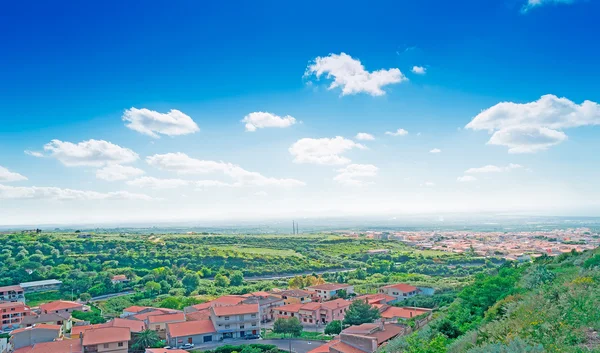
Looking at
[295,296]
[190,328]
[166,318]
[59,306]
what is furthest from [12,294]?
[295,296]

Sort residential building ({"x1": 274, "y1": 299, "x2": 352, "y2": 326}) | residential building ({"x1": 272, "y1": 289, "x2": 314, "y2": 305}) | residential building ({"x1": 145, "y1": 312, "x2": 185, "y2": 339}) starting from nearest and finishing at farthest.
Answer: residential building ({"x1": 145, "y1": 312, "x2": 185, "y2": 339}), residential building ({"x1": 274, "y1": 299, "x2": 352, "y2": 326}), residential building ({"x1": 272, "y1": 289, "x2": 314, "y2": 305})

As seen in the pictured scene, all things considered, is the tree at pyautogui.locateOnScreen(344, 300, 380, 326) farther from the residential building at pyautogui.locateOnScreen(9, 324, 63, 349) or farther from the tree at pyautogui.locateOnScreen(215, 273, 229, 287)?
the tree at pyautogui.locateOnScreen(215, 273, 229, 287)

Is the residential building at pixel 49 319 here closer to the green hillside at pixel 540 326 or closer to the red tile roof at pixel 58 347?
the red tile roof at pixel 58 347

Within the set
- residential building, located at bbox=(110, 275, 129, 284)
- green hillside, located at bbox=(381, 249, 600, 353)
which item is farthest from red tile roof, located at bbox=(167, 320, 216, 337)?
residential building, located at bbox=(110, 275, 129, 284)

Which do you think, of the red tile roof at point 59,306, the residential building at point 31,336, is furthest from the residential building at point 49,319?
the residential building at point 31,336

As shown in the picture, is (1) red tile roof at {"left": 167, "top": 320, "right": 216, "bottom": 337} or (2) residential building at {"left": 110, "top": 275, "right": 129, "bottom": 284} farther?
(2) residential building at {"left": 110, "top": 275, "right": 129, "bottom": 284}

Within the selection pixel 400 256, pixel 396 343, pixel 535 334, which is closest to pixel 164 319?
pixel 396 343

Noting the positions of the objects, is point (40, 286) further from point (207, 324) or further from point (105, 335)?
point (207, 324)
